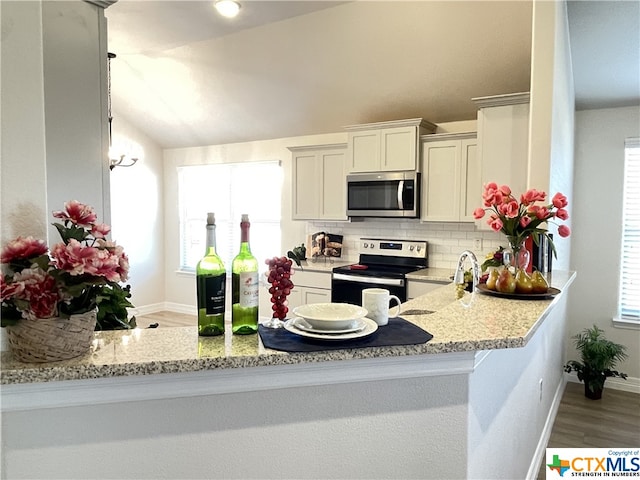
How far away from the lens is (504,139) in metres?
3.56

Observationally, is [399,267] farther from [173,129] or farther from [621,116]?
[173,129]

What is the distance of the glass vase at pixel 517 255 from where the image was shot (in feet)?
6.68

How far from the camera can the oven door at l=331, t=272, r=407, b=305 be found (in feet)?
13.2

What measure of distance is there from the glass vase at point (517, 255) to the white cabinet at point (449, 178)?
1813mm

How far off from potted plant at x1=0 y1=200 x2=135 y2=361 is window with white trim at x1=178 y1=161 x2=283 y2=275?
438cm

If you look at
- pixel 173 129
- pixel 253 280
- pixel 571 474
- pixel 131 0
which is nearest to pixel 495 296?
pixel 571 474

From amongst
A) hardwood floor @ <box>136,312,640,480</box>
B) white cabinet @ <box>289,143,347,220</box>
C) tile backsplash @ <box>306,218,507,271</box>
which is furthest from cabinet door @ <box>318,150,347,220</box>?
hardwood floor @ <box>136,312,640,480</box>

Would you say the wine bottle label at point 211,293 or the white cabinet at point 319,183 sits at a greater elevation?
the white cabinet at point 319,183

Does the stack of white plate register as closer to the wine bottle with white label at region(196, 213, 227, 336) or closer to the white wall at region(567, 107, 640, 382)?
the wine bottle with white label at region(196, 213, 227, 336)

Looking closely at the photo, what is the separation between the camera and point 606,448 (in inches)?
108

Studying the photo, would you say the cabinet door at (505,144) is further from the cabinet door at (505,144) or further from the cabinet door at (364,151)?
the cabinet door at (364,151)

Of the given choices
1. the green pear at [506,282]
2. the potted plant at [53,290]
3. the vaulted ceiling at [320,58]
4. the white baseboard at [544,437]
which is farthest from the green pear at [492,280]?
the vaulted ceiling at [320,58]

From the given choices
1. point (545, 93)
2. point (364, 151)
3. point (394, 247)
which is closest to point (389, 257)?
point (394, 247)

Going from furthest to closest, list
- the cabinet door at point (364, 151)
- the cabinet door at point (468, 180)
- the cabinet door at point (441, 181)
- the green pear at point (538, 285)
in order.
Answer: the cabinet door at point (364, 151)
the cabinet door at point (441, 181)
the cabinet door at point (468, 180)
the green pear at point (538, 285)
